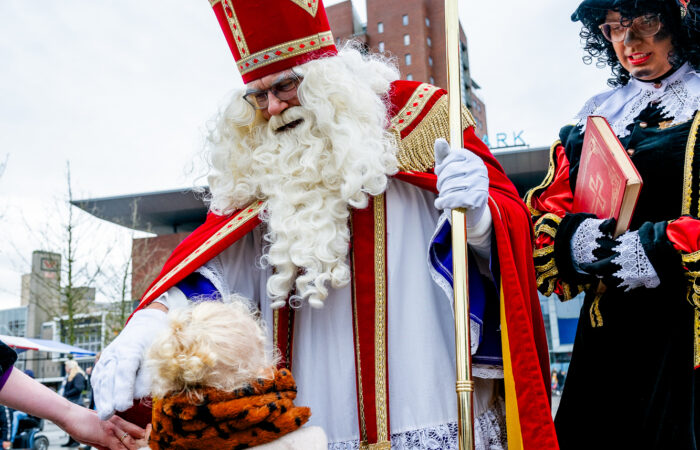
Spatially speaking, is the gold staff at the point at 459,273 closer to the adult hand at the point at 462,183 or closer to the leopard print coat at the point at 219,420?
the adult hand at the point at 462,183

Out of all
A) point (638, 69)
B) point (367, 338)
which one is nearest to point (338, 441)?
point (367, 338)

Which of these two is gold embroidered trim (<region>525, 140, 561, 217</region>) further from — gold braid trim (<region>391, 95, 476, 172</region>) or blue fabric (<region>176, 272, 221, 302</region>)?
blue fabric (<region>176, 272, 221, 302</region>)

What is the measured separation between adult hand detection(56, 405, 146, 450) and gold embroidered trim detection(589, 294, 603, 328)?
1708 millimetres

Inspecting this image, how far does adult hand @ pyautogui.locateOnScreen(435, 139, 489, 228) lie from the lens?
204 cm

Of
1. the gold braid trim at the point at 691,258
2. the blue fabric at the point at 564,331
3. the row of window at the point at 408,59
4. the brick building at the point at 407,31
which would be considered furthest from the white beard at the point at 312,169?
the row of window at the point at 408,59

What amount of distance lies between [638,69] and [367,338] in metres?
1.54

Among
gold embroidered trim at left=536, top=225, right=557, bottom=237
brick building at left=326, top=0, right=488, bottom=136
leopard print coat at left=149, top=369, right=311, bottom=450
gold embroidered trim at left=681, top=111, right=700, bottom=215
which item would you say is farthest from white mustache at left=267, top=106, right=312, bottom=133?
brick building at left=326, top=0, right=488, bottom=136

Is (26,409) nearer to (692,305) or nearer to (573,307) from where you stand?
(692,305)

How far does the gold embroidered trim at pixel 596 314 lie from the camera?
244cm

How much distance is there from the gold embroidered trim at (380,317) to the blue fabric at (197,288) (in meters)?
0.60

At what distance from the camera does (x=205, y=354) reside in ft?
5.64

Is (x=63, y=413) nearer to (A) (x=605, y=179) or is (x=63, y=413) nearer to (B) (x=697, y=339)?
(A) (x=605, y=179)

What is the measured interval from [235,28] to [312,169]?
69 cm

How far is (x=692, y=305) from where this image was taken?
7.28 ft
